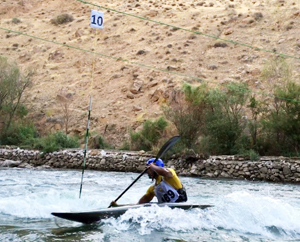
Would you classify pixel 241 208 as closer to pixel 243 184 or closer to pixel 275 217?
pixel 275 217

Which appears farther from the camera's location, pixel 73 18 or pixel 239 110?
pixel 73 18

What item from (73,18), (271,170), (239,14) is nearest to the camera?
(271,170)

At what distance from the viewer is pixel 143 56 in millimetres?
36156

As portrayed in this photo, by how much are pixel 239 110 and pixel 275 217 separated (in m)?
15.2

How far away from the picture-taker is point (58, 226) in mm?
7883

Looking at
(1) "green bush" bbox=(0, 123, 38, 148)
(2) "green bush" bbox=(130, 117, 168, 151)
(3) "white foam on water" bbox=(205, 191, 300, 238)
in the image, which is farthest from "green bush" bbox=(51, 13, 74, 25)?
(3) "white foam on water" bbox=(205, 191, 300, 238)

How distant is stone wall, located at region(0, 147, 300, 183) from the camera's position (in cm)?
1897

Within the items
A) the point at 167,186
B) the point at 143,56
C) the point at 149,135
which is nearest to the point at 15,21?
the point at 143,56

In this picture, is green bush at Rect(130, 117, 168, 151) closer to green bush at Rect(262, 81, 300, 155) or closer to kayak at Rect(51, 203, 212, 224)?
green bush at Rect(262, 81, 300, 155)

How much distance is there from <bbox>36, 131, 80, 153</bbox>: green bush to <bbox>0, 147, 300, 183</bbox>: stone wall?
37cm

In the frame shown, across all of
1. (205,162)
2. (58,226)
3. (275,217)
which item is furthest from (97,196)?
(205,162)

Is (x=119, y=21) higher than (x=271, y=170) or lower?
higher

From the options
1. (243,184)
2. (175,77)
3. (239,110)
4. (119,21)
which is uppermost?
(119,21)

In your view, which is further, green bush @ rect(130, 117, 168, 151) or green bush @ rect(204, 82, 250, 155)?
green bush @ rect(130, 117, 168, 151)
